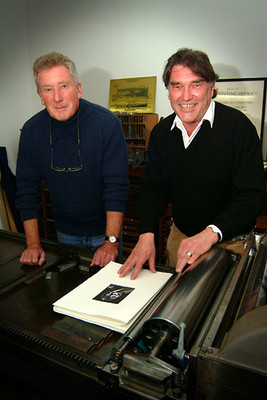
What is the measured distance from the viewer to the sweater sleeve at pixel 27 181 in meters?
1.68

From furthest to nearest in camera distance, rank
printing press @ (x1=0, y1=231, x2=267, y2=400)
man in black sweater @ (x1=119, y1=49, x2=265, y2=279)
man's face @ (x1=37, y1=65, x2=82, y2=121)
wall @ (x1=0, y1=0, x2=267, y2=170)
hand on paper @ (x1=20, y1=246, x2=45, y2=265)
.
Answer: wall @ (x1=0, y1=0, x2=267, y2=170) < man's face @ (x1=37, y1=65, x2=82, y2=121) < hand on paper @ (x1=20, y1=246, x2=45, y2=265) < man in black sweater @ (x1=119, y1=49, x2=265, y2=279) < printing press @ (x1=0, y1=231, x2=267, y2=400)

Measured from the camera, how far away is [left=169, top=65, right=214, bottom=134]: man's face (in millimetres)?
1267

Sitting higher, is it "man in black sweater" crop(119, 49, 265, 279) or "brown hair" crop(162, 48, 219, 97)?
"brown hair" crop(162, 48, 219, 97)

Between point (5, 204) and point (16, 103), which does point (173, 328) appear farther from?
point (16, 103)

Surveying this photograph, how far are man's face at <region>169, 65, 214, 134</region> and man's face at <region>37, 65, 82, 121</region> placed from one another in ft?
1.67

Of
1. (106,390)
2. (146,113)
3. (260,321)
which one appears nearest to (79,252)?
(106,390)

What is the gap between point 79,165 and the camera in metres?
1.61

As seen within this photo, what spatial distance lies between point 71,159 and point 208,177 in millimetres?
715

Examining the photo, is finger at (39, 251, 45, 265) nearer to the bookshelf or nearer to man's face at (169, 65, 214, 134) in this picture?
man's face at (169, 65, 214, 134)

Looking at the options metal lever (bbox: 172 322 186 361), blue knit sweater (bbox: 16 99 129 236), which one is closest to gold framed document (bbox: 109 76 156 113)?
blue knit sweater (bbox: 16 99 129 236)

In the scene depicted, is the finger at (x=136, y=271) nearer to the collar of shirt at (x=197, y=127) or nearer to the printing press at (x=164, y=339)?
the printing press at (x=164, y=339)

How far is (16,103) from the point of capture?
3.85 metres

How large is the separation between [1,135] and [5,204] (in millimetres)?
844

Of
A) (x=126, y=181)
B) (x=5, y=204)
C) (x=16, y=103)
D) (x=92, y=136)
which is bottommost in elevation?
(x=5, y=204)
